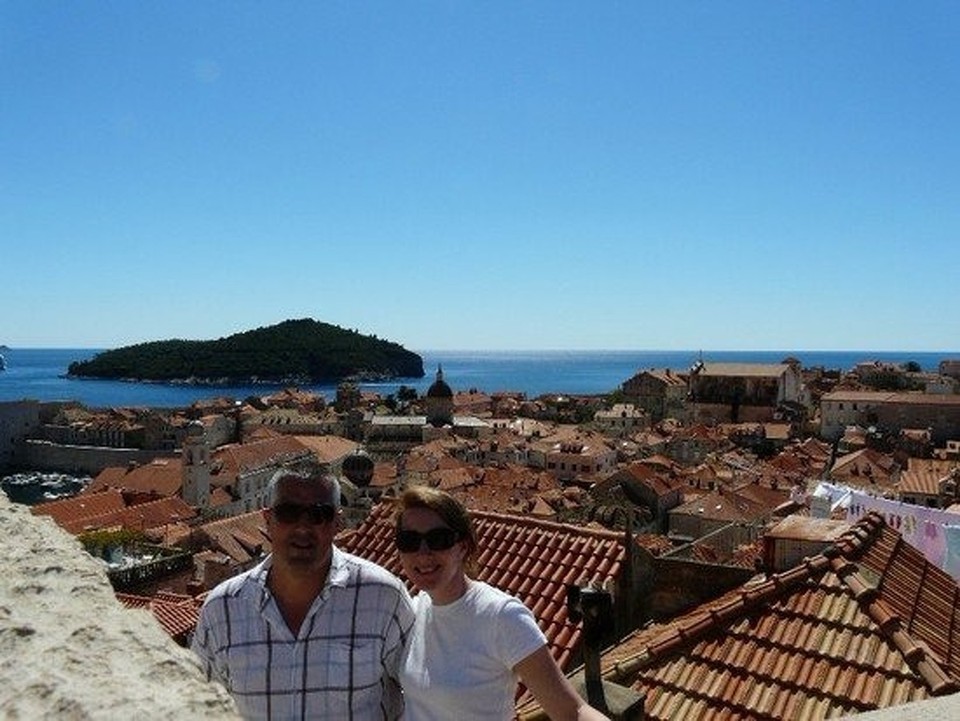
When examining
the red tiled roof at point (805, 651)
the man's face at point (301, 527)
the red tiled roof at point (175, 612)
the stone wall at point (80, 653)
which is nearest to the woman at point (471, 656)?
the man's face at point (301, 527)

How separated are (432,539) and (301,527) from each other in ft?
1.46

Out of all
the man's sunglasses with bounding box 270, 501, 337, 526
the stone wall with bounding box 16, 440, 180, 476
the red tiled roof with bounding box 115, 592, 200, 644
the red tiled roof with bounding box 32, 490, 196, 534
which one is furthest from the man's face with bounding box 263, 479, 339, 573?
the stone wall with bounding box 16, 440, 180, 476

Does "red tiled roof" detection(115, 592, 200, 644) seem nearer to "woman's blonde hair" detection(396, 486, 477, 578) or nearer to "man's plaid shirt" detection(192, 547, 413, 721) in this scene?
"man's plaid shirt" detection(192, 547, 413, 721)

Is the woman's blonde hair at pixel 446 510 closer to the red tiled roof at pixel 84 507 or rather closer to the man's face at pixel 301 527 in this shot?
the man's face at pixel 301 527

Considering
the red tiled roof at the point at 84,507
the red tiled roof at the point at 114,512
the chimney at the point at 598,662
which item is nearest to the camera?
the chimney at the point at 598,662

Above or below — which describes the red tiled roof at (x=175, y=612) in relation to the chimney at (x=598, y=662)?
below

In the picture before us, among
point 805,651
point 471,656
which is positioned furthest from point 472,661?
point 805,651

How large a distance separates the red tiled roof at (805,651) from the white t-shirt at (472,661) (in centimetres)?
276

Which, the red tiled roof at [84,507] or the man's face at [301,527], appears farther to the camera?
the red tiled roof at [84,507]

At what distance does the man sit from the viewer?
261 centimetres

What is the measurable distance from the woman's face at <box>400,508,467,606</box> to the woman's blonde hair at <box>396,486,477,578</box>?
2 centimetres

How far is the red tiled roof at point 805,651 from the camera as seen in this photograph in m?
4.79

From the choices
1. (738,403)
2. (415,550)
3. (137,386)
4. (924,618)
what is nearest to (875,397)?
(738,403)

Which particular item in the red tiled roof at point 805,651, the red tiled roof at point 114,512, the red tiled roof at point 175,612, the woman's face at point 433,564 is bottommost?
the red tiled roof at point 114,512
